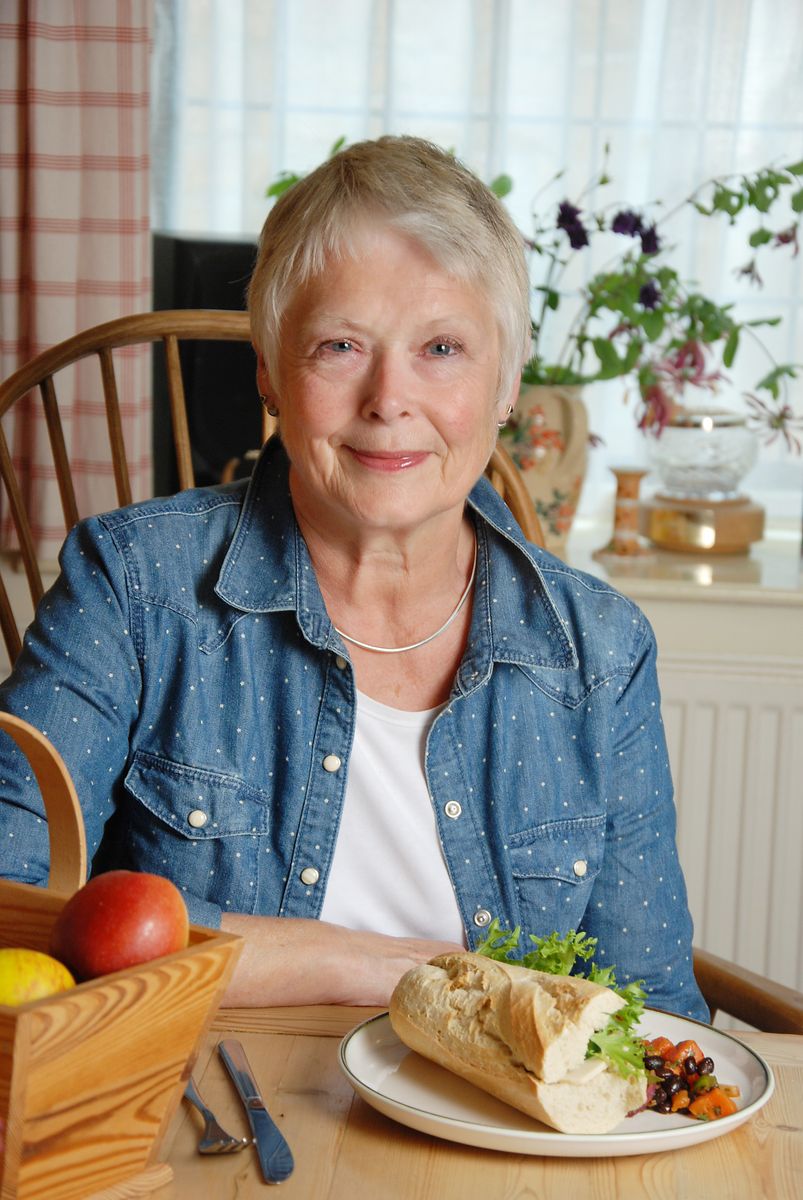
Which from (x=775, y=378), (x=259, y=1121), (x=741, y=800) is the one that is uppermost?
(x=775, y=378)

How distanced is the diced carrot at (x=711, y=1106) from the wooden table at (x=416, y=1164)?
16 millimetres

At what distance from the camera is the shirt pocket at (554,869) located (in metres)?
1.29

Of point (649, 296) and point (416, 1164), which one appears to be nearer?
point (416, 1164)

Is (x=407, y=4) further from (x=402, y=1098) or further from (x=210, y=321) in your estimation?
(x=402, y=1098)

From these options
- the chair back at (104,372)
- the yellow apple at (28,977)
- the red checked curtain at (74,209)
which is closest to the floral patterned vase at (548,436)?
the red checked curtain at (74,209)

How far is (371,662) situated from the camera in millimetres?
1338

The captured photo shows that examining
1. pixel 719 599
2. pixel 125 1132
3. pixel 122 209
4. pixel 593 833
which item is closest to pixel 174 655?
pixel 593 833

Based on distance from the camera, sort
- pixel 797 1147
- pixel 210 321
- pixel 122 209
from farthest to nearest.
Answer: pixel 122 209
pixel 210 321
pixel 797 1147

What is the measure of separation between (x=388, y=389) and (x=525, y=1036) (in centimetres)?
61

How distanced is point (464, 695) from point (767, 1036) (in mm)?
425

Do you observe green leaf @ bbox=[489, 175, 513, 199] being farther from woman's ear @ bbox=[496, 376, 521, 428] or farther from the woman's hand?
the woman's hand

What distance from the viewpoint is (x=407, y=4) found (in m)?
2.67

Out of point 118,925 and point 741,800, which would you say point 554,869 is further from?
point 741,800

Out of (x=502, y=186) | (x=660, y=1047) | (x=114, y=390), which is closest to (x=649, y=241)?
(x=502, y=186)
